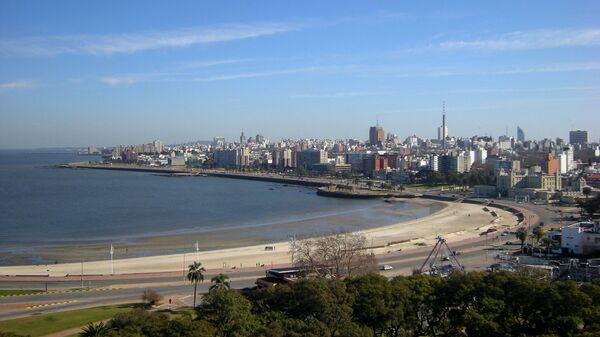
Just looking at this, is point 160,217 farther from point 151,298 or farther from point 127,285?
point 151,298

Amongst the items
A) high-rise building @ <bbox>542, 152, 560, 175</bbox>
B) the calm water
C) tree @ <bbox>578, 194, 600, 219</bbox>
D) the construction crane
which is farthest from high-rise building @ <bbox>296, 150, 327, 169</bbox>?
the construction crane

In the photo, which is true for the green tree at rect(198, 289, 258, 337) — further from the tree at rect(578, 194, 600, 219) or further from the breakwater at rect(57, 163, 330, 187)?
the breakwater at rect(57, 163, 330, 187)

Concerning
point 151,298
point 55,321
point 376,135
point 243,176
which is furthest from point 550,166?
point 376,135

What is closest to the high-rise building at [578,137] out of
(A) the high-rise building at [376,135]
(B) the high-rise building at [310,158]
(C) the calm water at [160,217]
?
(A) the high-rise building at [376,135]

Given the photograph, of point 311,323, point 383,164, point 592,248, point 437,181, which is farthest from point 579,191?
point 311,323

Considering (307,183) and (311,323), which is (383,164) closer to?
(307,183)
